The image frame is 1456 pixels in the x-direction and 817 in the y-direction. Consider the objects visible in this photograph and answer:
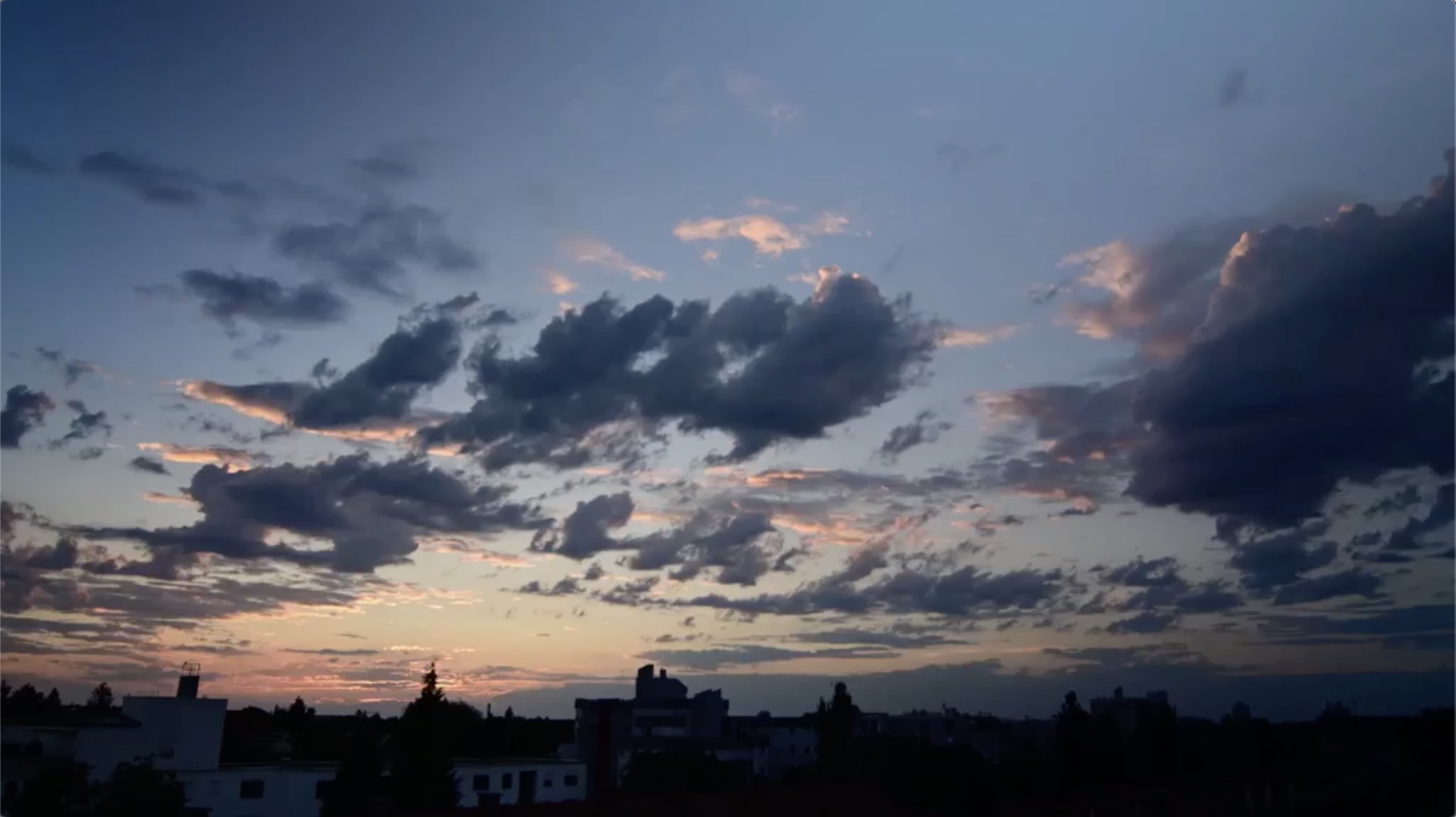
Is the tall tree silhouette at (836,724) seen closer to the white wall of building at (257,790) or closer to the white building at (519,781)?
the white building at (519,781)

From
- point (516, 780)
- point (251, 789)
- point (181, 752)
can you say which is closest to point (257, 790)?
point (251, 789)

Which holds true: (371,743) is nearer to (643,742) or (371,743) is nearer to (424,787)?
(424,787)

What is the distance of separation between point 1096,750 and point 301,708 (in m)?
91.0

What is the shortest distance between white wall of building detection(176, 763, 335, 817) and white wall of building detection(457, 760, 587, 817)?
8.75 metres

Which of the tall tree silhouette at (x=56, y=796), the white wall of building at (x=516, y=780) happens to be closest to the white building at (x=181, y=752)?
the tall tree silhouette at (x=56, y=796)

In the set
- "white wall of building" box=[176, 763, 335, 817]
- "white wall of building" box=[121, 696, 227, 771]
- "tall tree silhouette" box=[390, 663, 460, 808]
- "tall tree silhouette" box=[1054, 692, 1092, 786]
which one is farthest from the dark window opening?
"tall tree silhouette" box=[1054, 692, 1092, 786]

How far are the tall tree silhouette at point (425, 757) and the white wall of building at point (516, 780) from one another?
1511mm

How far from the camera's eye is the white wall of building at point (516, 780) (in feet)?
215

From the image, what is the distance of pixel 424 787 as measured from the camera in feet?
201

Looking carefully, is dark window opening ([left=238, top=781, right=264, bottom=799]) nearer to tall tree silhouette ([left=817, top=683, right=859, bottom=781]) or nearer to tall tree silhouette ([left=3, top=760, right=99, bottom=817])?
tall tree silhouette ([left=3, top=760, right=99, bottom=817])

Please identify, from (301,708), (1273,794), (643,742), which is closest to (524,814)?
(1273,794)

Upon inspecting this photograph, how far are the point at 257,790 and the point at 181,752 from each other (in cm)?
412

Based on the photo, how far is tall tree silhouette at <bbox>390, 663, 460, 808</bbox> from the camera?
6109cm

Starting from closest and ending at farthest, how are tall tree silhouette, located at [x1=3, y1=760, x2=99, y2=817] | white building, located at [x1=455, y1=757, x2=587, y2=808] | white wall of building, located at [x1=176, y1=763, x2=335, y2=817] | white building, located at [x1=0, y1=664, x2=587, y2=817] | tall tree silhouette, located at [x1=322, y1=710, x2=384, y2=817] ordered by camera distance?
tall tree silhouette, located at [x1=3, y1=760, x2=99, y2=817], white building, located at [x1=0, y1=664, x2=587, y2=817], white wall of building, located at [x1=176, y1=763, x2=335, y2=817], tall tree silhouette, located at [x1=322, y1=710, x2=384, y2=817], white building, located at [x1=455, y1=757, x2=587, y2=808]
